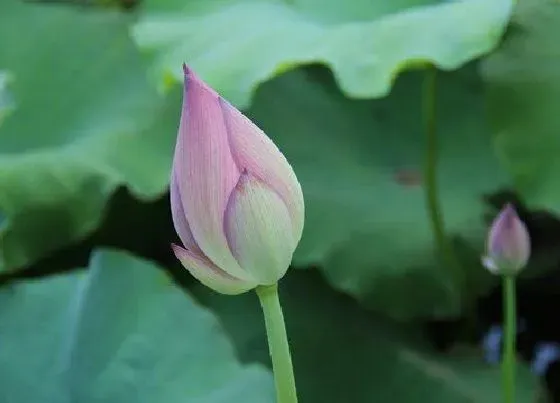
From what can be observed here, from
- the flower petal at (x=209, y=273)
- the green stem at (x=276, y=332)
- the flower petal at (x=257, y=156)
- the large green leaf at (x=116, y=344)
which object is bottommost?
the large green leaf at (x=116, y=344)

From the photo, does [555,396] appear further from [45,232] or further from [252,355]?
[45,232]

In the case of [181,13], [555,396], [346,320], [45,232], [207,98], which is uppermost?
[207,98]

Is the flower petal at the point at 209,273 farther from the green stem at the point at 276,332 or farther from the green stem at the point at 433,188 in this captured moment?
the green stem at the point at 433,188

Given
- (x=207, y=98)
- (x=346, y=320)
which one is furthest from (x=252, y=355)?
(x=207, y=98)

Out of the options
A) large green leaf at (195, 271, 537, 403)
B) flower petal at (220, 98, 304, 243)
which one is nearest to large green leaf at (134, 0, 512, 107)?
large green leaf at (195, 271, 537, 403)

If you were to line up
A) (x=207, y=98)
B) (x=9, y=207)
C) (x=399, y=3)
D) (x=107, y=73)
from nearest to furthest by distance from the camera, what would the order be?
(x=207, y=98)
(x=9, y=207)
(x=399, y=3)
(x=107, y=73)

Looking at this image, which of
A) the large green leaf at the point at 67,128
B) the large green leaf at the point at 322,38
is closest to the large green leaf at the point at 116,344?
the large green leaf at the point at 67,128
